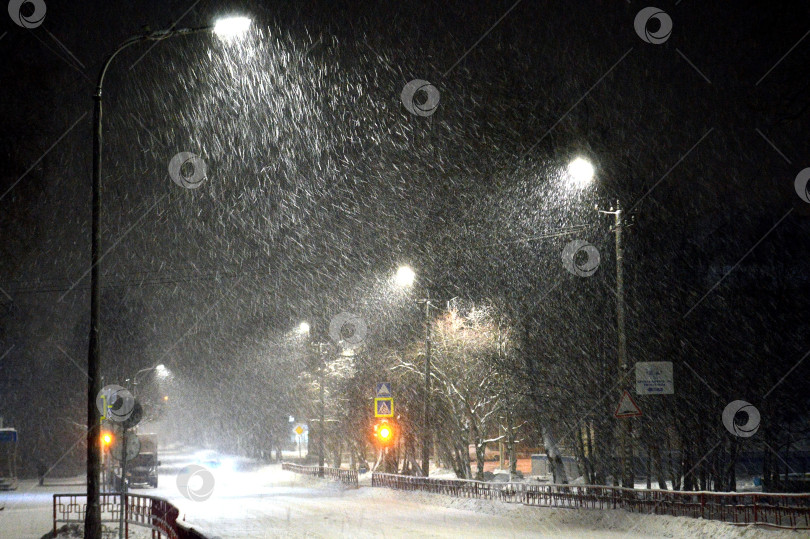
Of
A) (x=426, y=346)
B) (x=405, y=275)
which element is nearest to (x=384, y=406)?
(x=405, y=275)

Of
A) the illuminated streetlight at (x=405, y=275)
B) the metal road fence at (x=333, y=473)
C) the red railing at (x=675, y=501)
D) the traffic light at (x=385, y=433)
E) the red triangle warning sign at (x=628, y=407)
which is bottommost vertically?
the metal road fence at (x=333, y=473)

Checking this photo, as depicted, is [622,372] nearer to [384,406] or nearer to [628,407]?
[628,407]

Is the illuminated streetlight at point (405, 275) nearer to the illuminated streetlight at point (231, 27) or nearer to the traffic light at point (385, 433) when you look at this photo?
the traffic light at point (385, 433)

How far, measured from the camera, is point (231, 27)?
13.2 meters

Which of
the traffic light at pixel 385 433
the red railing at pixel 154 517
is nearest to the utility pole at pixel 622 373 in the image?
the traffic light at pixel 385 433

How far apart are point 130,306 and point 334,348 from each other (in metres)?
32.4

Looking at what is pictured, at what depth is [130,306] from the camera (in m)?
82.4

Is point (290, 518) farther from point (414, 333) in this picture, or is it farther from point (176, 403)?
point (176, 403)

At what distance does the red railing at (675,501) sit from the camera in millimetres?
19297

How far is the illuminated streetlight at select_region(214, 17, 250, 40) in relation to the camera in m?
13.2

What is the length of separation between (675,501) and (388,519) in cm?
833

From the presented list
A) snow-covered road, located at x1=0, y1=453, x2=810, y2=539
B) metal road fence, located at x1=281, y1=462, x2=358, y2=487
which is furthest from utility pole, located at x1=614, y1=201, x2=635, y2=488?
metal road fence, located at x1=281, y1=462, x2=358, y2=487

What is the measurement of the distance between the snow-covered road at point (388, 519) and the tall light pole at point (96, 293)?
2410mm

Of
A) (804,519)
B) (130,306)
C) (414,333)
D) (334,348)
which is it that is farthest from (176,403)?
(804,519)
